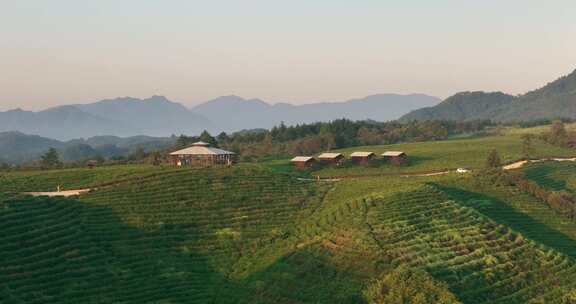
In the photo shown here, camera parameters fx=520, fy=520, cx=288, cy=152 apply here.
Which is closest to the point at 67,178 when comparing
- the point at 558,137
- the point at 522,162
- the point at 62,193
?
the point at 62,193

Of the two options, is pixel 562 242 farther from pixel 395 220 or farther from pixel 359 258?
pixel 359 258

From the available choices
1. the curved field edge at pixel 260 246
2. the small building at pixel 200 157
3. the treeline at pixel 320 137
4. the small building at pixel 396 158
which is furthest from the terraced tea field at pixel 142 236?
the treeline at pixel 320 137

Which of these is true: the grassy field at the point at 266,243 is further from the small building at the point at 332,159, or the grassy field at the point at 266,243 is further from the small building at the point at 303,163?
the small building at the point at 332,159

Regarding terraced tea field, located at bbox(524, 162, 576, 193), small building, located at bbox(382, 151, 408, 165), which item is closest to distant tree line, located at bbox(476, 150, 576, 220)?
terraced tea field, located at bbox(524, 162, 576, 193)

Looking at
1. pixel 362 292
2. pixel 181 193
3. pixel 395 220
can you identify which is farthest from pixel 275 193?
pixel 362 292

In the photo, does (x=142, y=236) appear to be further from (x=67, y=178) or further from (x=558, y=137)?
(x=558, y=137)

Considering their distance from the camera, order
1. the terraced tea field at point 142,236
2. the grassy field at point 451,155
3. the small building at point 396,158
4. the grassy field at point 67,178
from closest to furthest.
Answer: the terraced tea field at point 142,236 < the grassy field at point 67,178 < the grassy field at point 451,155 < the small building at point 396,158
